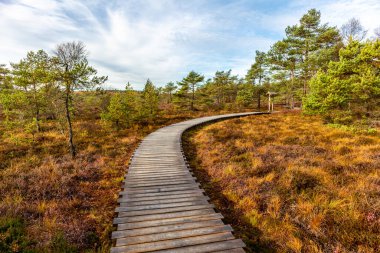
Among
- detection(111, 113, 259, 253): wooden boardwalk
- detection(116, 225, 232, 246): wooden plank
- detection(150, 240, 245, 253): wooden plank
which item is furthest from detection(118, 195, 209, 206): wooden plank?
detection(150, 240, 245, 253): wooden plank

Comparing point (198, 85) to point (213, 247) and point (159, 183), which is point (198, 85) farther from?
point (213, 247)

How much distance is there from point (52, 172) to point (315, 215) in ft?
34.3

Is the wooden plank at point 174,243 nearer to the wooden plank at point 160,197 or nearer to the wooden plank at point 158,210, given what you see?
the wooden plank at point 158,210

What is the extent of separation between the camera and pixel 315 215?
492 centimetres

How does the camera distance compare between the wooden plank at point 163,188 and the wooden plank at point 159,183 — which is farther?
the wooden plank at point 159,183

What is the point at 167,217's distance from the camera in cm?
493

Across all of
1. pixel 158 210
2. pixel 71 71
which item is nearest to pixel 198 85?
pixel 71 71

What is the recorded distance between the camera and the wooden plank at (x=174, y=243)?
377 centimetres

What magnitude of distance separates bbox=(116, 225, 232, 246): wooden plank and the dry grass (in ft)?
2.57

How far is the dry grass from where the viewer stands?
4.31 meters

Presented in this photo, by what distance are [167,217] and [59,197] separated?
422 centimetres

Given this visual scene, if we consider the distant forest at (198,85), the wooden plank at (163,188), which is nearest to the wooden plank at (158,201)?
the wooden plank at (163,188)

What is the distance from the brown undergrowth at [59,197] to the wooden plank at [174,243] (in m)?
0.74

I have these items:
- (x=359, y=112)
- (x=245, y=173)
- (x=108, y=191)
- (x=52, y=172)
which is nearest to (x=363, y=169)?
(x=245, y=173)
